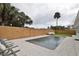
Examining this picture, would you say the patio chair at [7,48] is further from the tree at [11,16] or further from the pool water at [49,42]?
the pool water at [49,42]

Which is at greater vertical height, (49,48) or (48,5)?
(48,5)

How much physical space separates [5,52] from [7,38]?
1.61ft

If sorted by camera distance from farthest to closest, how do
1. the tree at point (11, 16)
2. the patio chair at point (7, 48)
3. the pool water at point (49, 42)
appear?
the pool water at point (49, 42), the tree at point (11, 16), the patio chair at point (7, 48)

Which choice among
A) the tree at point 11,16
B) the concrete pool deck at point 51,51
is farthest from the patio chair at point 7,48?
the tree at point 11,16

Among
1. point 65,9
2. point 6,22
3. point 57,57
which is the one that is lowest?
point 57,57

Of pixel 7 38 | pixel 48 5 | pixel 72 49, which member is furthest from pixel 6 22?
pixel 72 49

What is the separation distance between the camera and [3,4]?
4.26 meters

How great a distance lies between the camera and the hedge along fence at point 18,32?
426 cm

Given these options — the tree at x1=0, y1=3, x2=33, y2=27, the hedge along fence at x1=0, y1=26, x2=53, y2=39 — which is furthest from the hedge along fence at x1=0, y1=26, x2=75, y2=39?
the tree at x1=0, y1=3, x2=33, y2=27

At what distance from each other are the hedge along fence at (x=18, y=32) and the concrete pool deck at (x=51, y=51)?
8.2 inches

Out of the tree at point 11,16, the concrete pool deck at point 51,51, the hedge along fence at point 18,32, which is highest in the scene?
the tree at point 11,16

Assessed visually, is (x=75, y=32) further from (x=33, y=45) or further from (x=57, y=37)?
(x=33, y=45)

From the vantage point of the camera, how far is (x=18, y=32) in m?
4.51

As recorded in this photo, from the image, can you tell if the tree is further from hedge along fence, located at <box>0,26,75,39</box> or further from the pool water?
the pool water
